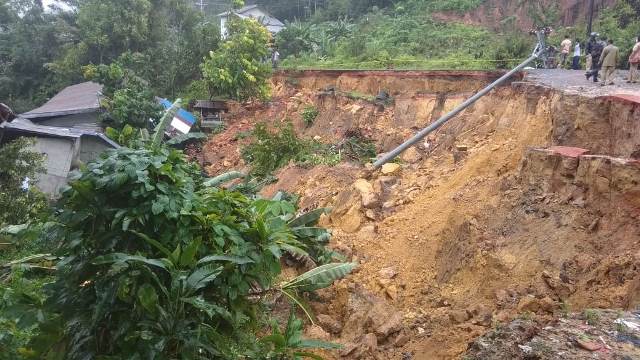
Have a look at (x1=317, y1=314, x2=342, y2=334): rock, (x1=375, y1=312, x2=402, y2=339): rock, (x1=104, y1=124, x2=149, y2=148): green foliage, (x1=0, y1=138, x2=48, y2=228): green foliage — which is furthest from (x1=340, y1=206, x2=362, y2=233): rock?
(x1=0, y1=138, x2=48, y2=228): green foliage

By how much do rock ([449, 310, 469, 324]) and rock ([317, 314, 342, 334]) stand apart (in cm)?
154

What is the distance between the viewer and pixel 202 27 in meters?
24.8

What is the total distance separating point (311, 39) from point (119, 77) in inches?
476

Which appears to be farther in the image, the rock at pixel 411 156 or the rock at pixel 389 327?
the rock at pixel 411 156

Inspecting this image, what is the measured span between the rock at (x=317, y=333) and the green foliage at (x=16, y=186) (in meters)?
5.83

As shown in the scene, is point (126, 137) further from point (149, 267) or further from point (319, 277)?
point (319, 277)

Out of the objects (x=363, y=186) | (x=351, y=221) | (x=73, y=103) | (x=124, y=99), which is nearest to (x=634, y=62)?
(x=363, y=186)

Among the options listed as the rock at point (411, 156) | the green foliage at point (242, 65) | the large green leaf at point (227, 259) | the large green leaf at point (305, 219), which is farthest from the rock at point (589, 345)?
the green foliage at point (242, 65)

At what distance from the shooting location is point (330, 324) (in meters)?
7.31

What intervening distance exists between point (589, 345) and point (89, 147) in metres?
15.7

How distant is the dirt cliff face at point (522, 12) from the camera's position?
24.3 meters

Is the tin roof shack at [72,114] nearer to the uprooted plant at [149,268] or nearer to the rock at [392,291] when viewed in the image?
the rock at [392,291]

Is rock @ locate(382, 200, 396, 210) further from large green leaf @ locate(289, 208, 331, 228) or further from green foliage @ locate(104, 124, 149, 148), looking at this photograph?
green foliage @ locate(104, 124, 149, 148)

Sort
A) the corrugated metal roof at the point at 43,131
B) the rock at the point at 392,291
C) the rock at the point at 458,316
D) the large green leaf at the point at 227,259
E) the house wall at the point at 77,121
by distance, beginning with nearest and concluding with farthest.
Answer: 1. the large green leaf at the point at 227,259
2. the rock at the point at 458,316
3. the rock at the point at 392,291
4. the corrugated metal roof at the point at 43,131
5. the house wall at the point at 77,121
